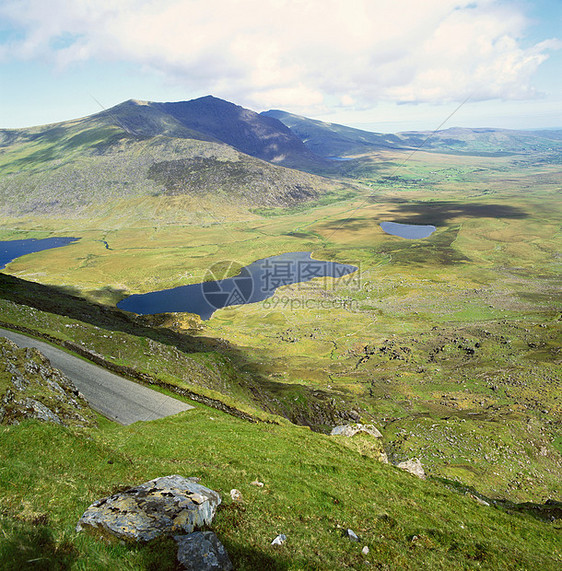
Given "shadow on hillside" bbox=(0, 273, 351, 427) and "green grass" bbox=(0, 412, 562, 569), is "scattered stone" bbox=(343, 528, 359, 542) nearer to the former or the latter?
"green grass" bbox=(0, 412, 562, 569)

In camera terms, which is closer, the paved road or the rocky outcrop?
the rocky outcrop

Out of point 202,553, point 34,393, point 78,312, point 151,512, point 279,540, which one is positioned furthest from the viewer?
point 78,312

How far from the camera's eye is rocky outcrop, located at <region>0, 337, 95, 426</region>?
21.3 metres

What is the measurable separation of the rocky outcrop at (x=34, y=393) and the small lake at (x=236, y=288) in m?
96.3

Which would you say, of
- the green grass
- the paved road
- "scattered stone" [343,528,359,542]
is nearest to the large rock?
the green grass

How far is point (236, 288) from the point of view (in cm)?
15888

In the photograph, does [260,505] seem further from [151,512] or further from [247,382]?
[247,382]

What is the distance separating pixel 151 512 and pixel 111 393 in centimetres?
2394

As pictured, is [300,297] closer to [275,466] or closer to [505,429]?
[505,429]

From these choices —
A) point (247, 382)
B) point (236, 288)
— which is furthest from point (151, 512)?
point (236, 288)

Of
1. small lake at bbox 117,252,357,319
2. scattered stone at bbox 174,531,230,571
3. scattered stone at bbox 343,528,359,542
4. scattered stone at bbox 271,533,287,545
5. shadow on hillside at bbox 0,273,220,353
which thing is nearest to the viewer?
scattered stone at bbox 174,531,230,571

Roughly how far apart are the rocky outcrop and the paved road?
2.46 meters

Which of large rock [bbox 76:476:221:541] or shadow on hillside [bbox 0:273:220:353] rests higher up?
large rock [bbox 76:476:221:541]

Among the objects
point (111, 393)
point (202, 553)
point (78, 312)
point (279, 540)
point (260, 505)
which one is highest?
point (202, 553)
